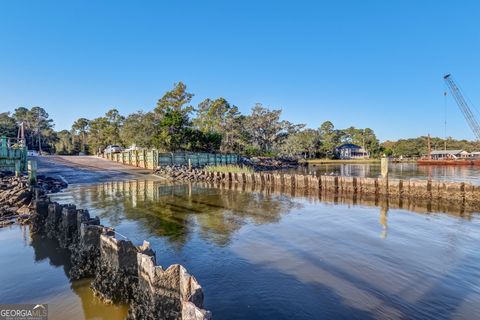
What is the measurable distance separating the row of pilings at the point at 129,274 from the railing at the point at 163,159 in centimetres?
2799

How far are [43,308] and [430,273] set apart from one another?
8085mm

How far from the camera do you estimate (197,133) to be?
4469cm

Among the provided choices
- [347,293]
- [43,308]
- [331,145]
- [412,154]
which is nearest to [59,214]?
[43,308]

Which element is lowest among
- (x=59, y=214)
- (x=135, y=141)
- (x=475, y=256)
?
(x=475, y=256)

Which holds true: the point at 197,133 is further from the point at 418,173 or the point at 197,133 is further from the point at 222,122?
the point at 418,173

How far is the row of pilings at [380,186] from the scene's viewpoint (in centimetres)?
1639

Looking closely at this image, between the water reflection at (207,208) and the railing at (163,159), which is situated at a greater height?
the railing at (163,159)

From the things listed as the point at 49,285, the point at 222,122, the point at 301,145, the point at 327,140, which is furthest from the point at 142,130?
the point at 327,140

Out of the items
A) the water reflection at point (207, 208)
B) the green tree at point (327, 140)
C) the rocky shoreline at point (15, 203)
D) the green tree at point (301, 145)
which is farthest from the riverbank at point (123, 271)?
the green tree at point (327, 140)

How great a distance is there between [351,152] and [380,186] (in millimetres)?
74579

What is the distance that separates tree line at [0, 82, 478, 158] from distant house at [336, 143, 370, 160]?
1976 millimetres

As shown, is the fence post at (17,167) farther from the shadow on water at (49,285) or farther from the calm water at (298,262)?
the shadow on water at (49,285)

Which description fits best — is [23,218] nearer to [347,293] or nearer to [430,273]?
[347,293]

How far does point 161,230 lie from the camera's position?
1024 cm
